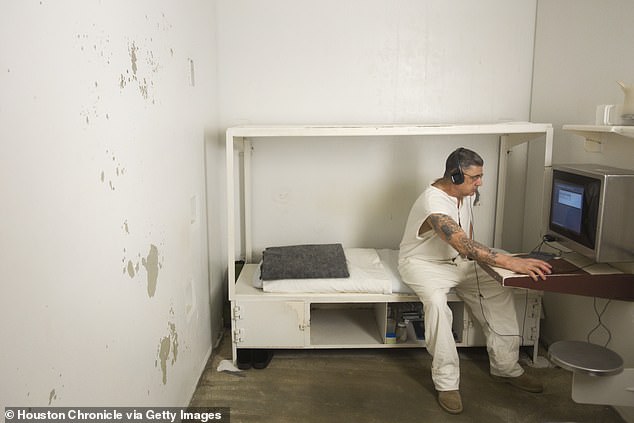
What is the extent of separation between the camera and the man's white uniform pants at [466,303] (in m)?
2.70

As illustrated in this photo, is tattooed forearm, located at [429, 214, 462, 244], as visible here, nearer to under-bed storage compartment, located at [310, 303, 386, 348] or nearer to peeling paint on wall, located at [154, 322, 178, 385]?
under-bed storage compartment, located at [310, 303, 386, 348]

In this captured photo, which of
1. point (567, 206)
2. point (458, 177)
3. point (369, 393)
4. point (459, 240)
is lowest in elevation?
point (369, 393)

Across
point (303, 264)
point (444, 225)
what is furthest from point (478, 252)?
point (303, 264)

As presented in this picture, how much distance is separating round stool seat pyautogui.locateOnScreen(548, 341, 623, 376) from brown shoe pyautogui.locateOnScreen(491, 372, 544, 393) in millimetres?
671

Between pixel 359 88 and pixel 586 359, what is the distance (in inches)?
81.2

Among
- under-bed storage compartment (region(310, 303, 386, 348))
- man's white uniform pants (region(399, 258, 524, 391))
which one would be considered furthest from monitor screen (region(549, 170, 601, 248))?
under-bed storage compartment (region(310, 303, 386, 348))

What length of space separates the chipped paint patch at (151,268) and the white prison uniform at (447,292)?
1.34 meters

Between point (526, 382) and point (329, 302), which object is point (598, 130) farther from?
point (329, 302)

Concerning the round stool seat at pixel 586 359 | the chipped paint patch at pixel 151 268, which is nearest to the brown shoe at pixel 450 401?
the round stool seat at pixel 586 359

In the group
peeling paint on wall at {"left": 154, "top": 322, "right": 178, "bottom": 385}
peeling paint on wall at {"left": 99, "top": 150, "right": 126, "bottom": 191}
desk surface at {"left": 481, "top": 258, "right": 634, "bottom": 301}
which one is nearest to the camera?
peeling paint on wall at {"left": 99, "top": 150, "right": 126, "bottom": 191}

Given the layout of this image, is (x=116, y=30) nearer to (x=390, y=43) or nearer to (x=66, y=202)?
(x=66, y=202)

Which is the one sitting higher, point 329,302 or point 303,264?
point 303,264

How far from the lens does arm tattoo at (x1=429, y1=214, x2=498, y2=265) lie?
2.49 m

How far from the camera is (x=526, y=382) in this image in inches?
110
